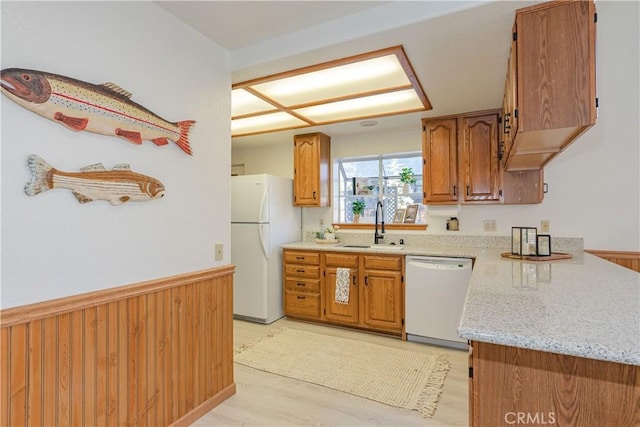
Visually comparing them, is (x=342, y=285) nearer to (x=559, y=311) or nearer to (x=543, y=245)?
(x=543, y=245)

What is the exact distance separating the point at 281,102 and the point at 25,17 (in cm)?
186

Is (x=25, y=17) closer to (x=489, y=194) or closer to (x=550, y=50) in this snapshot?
(x=550, y=50)

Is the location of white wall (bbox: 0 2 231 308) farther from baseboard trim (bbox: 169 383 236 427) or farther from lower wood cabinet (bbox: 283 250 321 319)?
lower wood cabinet (bbox: 283 250 321 319)

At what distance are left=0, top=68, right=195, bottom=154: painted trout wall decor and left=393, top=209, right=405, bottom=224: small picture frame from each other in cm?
284

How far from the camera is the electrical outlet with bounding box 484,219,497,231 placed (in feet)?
11.1

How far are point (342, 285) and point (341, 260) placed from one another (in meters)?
0.28

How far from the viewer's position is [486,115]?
3209mm

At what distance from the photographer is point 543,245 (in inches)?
96.1

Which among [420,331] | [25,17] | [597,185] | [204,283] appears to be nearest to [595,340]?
[204,283]

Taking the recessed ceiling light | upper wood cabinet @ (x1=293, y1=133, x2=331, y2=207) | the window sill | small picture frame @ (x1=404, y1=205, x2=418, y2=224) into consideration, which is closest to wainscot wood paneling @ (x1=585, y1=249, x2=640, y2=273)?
the window sill

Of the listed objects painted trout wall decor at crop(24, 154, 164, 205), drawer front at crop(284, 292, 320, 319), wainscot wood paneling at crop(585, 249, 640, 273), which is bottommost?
drawer front at crop(284, 292, 320, 319)

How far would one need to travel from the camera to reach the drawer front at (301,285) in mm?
3725

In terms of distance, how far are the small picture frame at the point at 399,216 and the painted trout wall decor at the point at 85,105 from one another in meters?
2.84

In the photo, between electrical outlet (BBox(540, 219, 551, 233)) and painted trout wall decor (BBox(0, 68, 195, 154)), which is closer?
painted trout wall decor (BBox(0, 68, 195, 154))
